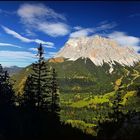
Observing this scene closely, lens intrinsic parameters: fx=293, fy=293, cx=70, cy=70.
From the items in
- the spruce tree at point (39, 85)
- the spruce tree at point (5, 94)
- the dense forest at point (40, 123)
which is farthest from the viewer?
the spruce tree at point (39, 85)

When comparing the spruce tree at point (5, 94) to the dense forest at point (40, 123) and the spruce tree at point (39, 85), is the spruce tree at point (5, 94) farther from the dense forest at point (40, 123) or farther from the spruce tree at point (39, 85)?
the spruce tree at point (39, 85)

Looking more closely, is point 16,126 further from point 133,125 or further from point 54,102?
point 54,102

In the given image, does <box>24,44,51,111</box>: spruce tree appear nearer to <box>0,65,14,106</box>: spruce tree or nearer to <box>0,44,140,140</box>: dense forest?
<box>0,44,140,140</box>: dense forest

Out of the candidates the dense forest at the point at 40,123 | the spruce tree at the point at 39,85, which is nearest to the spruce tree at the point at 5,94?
the dense forest at the point at 40,123

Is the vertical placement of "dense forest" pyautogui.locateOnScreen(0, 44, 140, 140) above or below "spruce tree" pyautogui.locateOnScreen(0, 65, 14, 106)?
below

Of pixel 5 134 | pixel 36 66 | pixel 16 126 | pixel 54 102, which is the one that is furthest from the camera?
pixel 54 102

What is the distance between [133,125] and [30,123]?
45.6ft

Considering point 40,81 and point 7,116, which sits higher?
point 40,81

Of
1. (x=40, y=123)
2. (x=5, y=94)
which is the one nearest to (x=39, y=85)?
(x=5, y=94)

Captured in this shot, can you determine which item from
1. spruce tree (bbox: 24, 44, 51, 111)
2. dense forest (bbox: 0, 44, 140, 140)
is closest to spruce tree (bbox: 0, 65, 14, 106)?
dense forest (bbox: 0, 44, 140, 140)

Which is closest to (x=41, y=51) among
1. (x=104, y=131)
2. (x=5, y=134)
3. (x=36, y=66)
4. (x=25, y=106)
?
(x=36, y=66)

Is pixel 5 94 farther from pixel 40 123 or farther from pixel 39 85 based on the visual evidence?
pixel 40 123

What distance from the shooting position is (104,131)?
28000 millimetres

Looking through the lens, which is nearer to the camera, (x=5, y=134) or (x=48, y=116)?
(x=5, y=134)
